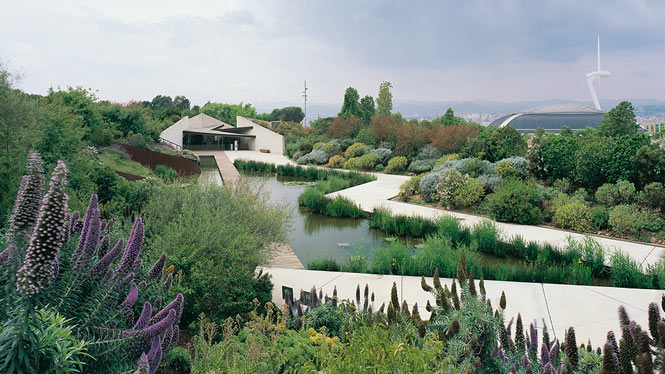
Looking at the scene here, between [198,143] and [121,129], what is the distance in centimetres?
1292

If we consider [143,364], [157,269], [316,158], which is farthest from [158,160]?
[143,364]

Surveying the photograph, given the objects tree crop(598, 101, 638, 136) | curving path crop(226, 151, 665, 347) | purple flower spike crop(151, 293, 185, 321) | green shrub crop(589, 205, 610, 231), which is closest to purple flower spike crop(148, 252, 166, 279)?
purple flower spike crop(151, 293, 185, 321)

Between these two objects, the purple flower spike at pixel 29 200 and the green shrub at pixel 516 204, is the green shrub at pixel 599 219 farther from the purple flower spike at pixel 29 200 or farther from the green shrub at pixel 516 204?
the purple flower spike at pixel 29 200

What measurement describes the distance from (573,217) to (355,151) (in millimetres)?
16993

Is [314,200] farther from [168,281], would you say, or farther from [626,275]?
[168,281]

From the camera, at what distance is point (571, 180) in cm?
1296

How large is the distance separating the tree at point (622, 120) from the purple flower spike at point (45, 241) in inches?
921

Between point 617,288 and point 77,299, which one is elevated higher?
point 77,299

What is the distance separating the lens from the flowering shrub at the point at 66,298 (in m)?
1.38

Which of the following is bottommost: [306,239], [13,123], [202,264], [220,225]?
[306,239]

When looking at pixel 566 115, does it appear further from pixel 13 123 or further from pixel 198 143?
pixel 13 123

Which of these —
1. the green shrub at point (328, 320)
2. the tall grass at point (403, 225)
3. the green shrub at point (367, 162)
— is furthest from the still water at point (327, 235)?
the green shrub at point (367, 162)

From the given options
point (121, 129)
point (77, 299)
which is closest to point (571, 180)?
point (77, 299)

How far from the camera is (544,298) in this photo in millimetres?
5707
